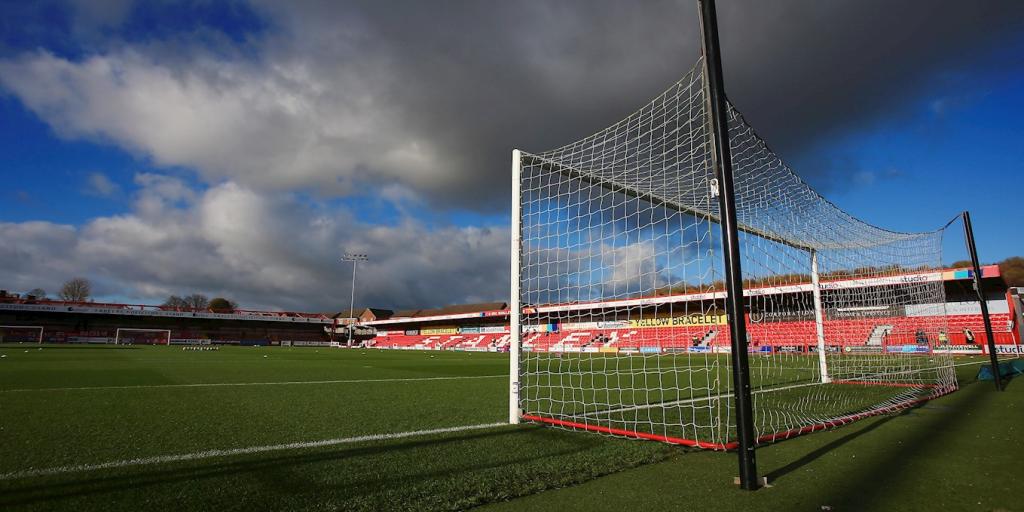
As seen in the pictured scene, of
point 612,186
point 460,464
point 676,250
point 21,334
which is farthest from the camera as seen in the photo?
point 21,334

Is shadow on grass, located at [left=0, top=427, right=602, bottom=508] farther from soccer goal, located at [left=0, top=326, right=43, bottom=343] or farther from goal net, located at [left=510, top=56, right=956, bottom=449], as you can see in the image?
soccer goal, located at [left=0, top=326, right=43, bottom=343]

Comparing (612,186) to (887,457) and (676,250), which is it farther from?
(887,457)

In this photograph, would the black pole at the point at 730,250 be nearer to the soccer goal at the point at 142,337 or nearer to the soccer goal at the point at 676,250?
the soccer goal at the point at 676,250

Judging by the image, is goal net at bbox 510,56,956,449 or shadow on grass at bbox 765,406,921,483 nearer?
shadow on grass at bbox 765,406,921,483

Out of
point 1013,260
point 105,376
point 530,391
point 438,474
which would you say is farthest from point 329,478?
point 1013,260

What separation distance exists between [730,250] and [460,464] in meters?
2.40

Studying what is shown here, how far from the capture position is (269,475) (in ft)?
10.4

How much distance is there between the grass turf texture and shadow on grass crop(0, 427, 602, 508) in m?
0.01

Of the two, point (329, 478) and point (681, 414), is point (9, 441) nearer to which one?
point (329, 478)

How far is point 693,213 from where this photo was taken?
6301 millimetres

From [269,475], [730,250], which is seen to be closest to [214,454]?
[269,475]

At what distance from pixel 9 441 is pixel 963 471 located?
7.49 meters

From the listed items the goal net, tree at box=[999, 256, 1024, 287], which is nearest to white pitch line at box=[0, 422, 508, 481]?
the goal net

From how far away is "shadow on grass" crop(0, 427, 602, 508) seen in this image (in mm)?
2813
